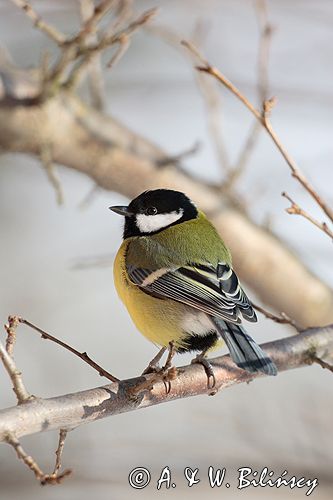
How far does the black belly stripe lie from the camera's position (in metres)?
2.49

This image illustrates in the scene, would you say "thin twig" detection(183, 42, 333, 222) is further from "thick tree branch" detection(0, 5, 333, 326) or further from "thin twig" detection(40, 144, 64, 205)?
"thick tree branch" detection(0, 5, 333, 326)

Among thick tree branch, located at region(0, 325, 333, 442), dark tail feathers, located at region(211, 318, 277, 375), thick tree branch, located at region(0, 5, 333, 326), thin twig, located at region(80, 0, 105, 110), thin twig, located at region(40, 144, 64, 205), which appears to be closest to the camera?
thick tree branch, located at region(0, 325, 333, 442)

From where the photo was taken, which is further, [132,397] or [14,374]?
[132,397]

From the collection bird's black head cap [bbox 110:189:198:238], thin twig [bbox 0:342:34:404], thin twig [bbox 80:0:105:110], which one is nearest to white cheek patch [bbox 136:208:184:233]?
bird's black head cap [bbox 110:189:198:238]

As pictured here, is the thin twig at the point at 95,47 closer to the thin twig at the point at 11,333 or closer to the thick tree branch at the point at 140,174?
the thick tree branch at the point at 140,174

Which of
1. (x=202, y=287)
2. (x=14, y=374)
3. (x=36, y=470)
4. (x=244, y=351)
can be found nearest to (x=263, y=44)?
(x=202, y=287)

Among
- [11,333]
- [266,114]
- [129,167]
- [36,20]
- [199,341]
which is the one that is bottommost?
[129,167]

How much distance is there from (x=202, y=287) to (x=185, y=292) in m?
0.06

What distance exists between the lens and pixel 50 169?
3.17m

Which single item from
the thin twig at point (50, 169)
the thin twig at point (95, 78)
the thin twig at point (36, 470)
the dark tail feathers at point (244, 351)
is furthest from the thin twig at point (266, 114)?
the thin twig at point (95, 78)

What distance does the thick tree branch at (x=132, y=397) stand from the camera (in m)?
1.69

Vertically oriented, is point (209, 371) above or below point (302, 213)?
below

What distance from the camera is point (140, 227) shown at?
9.39 feet

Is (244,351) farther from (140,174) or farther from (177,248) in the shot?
(140,174)
